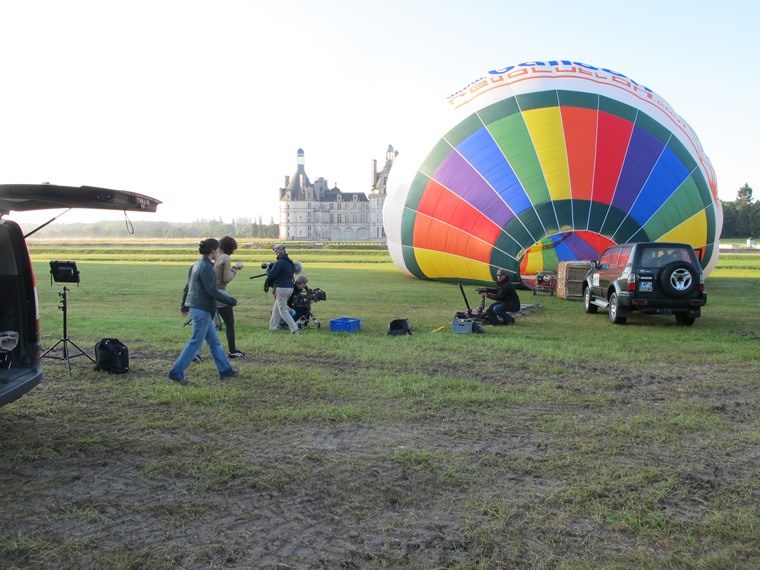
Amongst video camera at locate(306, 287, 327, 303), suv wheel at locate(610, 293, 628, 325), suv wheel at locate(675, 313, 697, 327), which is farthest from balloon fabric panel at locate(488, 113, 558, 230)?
video camera at locate(306, 287, 327, 303)

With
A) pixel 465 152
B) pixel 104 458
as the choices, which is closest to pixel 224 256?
pixel 104 458

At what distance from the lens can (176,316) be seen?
47.0 ft

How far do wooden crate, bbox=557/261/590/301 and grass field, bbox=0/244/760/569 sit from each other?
257 inches

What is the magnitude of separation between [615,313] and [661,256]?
138 centimetres

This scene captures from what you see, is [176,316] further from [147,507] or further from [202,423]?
[147,507]

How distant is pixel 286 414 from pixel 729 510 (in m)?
3.81

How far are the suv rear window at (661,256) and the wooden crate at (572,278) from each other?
12.6 feet

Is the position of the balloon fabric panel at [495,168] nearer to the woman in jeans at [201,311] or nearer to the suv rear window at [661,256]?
the suv rear window at [661,256]

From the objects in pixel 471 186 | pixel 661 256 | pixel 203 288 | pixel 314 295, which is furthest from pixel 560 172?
pixel 203 288

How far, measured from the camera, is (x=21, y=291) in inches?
229

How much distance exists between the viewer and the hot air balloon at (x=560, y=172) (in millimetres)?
16281

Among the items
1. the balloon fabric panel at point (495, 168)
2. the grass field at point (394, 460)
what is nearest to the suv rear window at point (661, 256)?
the grass field at point (394, 460)

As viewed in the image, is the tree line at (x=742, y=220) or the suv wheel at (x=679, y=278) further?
the tree line at (x=742, y=220)

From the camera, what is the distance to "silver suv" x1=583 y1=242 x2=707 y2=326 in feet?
39.7
